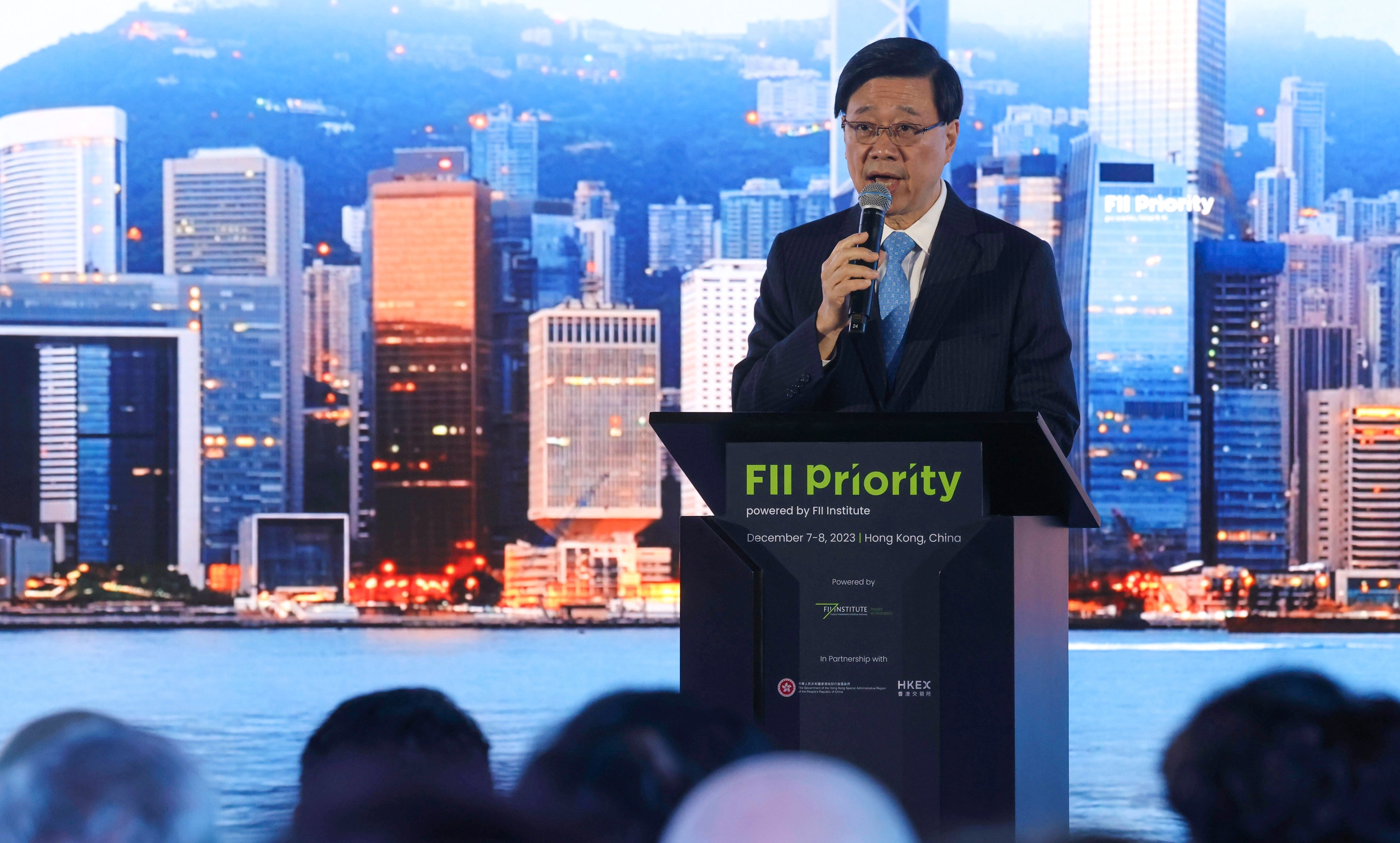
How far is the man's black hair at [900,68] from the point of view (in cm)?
209

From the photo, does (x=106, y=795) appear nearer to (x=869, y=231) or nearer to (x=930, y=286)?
(x=869, y=231)

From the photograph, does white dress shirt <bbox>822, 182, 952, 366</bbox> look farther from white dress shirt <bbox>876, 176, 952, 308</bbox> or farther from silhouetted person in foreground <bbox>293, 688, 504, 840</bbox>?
silhouetted person in foreground <bbox>293, 688, 504, 840</bbox>

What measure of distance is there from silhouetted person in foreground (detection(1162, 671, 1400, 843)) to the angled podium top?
48 centimetres

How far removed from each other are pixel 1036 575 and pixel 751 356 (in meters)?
0.59

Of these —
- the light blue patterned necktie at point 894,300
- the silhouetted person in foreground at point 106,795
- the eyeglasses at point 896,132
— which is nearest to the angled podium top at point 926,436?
the light blue patterned necktie at point 894,300

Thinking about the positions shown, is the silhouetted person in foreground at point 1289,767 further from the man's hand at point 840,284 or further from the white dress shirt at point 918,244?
the white dress shirt at point 918,244

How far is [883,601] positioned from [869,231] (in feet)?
1.69

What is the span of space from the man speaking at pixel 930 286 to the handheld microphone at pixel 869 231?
0.04m

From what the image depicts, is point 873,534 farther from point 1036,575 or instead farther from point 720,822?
point 720,822

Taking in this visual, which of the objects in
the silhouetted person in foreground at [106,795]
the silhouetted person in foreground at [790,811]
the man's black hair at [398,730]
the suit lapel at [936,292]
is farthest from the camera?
the suit lapel at [936,292]

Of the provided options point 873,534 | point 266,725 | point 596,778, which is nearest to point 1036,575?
point 873,534

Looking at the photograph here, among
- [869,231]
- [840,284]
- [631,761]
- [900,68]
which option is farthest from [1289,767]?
[900,68]

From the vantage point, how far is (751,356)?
2.17 metres

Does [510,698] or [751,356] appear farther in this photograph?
[510,698]
